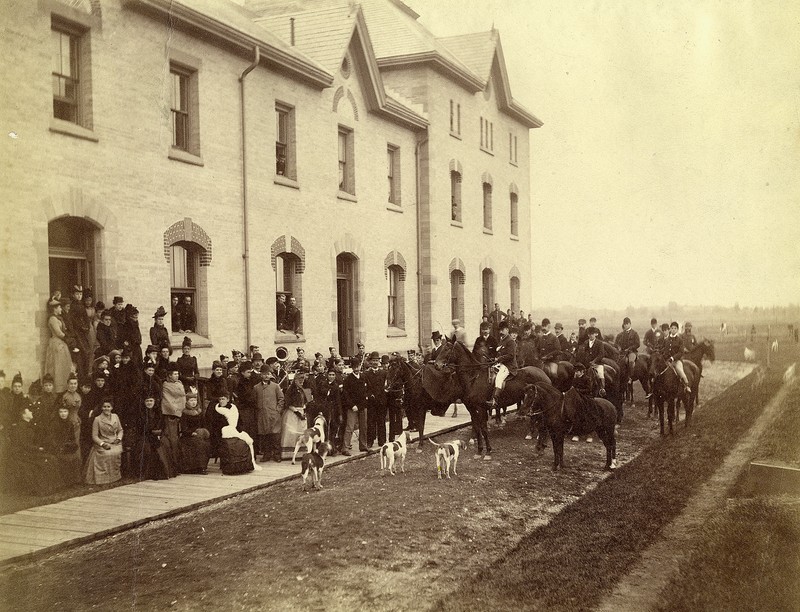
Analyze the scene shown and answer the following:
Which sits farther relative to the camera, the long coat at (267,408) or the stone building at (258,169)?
the long coat at (267,408)

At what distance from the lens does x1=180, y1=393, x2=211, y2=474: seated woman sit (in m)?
11.2

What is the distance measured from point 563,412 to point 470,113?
53.0 ft

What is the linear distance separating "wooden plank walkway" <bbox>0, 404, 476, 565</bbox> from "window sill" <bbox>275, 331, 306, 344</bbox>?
6.01 meters

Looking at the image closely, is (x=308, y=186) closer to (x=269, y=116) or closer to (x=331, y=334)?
(x=269, y=116)

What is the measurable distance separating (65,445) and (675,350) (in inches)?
441

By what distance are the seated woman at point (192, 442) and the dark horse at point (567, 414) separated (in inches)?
190

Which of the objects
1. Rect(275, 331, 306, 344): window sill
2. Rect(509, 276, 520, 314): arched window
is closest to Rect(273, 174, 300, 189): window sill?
Rect(275, 331, 306, 344): window sill

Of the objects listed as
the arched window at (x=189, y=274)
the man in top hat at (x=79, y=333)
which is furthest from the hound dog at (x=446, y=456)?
the arched window at (x=189, y=274)

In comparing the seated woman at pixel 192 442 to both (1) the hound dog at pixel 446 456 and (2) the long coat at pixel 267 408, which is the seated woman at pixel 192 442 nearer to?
(2) the long coat at pixel 267 408

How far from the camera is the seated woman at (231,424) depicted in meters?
11.5

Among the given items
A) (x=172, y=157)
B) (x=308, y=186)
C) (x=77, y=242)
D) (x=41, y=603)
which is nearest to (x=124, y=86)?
(x=172, y=157)

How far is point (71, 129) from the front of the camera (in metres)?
12.3

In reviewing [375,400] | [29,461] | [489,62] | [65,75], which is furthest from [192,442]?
[489,62]

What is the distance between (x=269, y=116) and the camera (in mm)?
17422
